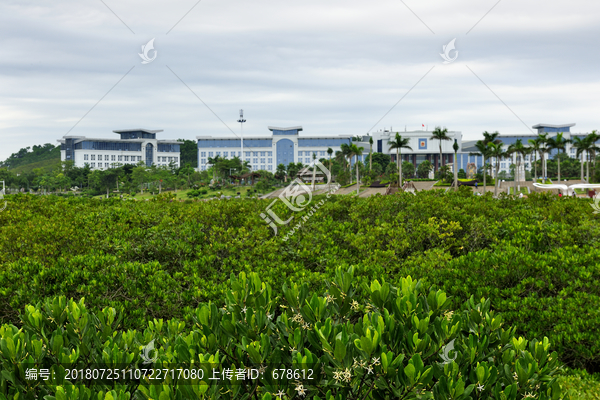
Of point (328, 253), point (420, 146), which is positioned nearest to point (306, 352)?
point (328, 253)

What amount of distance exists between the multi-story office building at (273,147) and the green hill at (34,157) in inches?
1318

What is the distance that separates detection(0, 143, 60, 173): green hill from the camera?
325 ft

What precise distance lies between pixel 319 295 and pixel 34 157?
119 m

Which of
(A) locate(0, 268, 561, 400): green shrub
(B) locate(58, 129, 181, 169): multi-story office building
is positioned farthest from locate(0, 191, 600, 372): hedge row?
(B) locate(58, 129, 181, 169): multi-story office building

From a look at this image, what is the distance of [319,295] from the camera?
4.08m

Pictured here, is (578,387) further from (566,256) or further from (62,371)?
(62,371)

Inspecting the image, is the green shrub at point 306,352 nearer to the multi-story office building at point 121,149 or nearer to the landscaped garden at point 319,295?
the landscaped garden at point 319,295

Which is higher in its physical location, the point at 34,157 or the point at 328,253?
the point at 34,157

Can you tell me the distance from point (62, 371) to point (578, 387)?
3.99 metres

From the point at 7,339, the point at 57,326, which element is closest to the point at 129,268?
the point at 57,326

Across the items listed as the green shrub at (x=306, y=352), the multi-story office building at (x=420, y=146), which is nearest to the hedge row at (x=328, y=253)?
the green shrub at (x=306, y=352)

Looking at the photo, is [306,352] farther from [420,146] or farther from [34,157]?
[34,157]

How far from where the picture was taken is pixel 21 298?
4652mm

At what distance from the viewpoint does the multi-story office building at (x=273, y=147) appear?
108625mm
